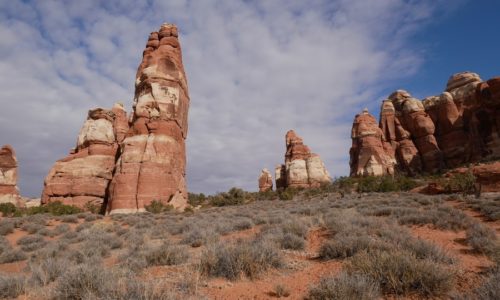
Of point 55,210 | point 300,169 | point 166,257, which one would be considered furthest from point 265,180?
point 166,257

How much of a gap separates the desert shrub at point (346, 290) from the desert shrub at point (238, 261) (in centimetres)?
149

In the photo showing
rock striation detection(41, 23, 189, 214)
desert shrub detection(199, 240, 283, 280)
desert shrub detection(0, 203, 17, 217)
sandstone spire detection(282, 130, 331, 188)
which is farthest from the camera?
sandstone spire detection(282, 130, 331, 188)

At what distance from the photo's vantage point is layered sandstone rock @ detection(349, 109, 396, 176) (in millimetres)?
51500

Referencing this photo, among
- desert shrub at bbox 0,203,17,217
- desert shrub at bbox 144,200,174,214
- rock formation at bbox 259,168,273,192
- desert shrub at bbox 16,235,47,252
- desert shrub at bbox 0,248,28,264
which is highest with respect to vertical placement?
rock formation at bbox 259,168,273,192

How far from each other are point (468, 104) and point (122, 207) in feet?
194

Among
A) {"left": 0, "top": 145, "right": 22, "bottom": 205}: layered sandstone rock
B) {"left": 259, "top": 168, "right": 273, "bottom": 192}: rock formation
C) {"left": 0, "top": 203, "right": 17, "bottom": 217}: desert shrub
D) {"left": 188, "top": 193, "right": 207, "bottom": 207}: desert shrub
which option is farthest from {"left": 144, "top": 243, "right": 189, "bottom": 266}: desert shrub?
{"left": 259, "top": 168, "right": 273, "bottom": 192}: rock formation

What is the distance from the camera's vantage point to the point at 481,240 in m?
6.63

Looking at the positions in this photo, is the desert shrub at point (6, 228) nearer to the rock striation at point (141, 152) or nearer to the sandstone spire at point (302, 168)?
the rock striation at point (141, 152)

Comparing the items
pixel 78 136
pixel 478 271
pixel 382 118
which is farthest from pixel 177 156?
pixel 382 118

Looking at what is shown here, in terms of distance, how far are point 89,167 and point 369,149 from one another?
46.5 meters

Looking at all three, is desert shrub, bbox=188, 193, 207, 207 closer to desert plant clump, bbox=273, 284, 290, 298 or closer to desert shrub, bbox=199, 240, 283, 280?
desert shrub, bbox=199, 240, 283, 280

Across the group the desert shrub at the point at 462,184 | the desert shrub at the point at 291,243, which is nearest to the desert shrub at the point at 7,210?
the desert shrub at the point at 291,243

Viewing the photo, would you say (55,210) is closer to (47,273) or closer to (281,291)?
(47,273)

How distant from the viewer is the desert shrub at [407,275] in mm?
3884
